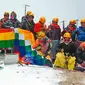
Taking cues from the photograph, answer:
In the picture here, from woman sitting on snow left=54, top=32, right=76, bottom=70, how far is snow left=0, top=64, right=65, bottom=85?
3.05 feet

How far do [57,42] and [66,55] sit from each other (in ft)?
3.97

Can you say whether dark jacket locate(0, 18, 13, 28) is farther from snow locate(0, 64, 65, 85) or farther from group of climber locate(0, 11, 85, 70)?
snow locate(0, 64, 65, 85)

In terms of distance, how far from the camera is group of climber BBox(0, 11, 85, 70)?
33.5 ft

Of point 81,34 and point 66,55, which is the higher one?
Answer: point 81,34

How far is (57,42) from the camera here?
11469 millimetres

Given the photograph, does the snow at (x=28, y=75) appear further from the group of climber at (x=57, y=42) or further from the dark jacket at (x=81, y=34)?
the dark jacket at (x=81, y=34)

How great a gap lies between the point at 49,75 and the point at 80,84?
127cm

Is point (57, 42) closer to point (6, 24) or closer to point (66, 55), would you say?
point (66, 55)

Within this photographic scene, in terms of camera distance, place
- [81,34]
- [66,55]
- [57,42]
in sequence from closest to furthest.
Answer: [66,55] < [81,34] < [57,42]

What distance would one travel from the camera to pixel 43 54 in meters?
11.1

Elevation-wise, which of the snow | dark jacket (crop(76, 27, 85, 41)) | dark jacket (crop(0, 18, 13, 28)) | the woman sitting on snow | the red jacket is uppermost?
dark jacket (crop(0, 18, 13, 28))

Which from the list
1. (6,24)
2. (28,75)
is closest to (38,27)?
(6,24)

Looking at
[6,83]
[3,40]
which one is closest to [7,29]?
[3,40]

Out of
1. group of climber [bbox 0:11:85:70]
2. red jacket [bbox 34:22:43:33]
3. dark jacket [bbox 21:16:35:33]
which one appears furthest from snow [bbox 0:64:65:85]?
dark jacket [bbox 21:16:35:33]
